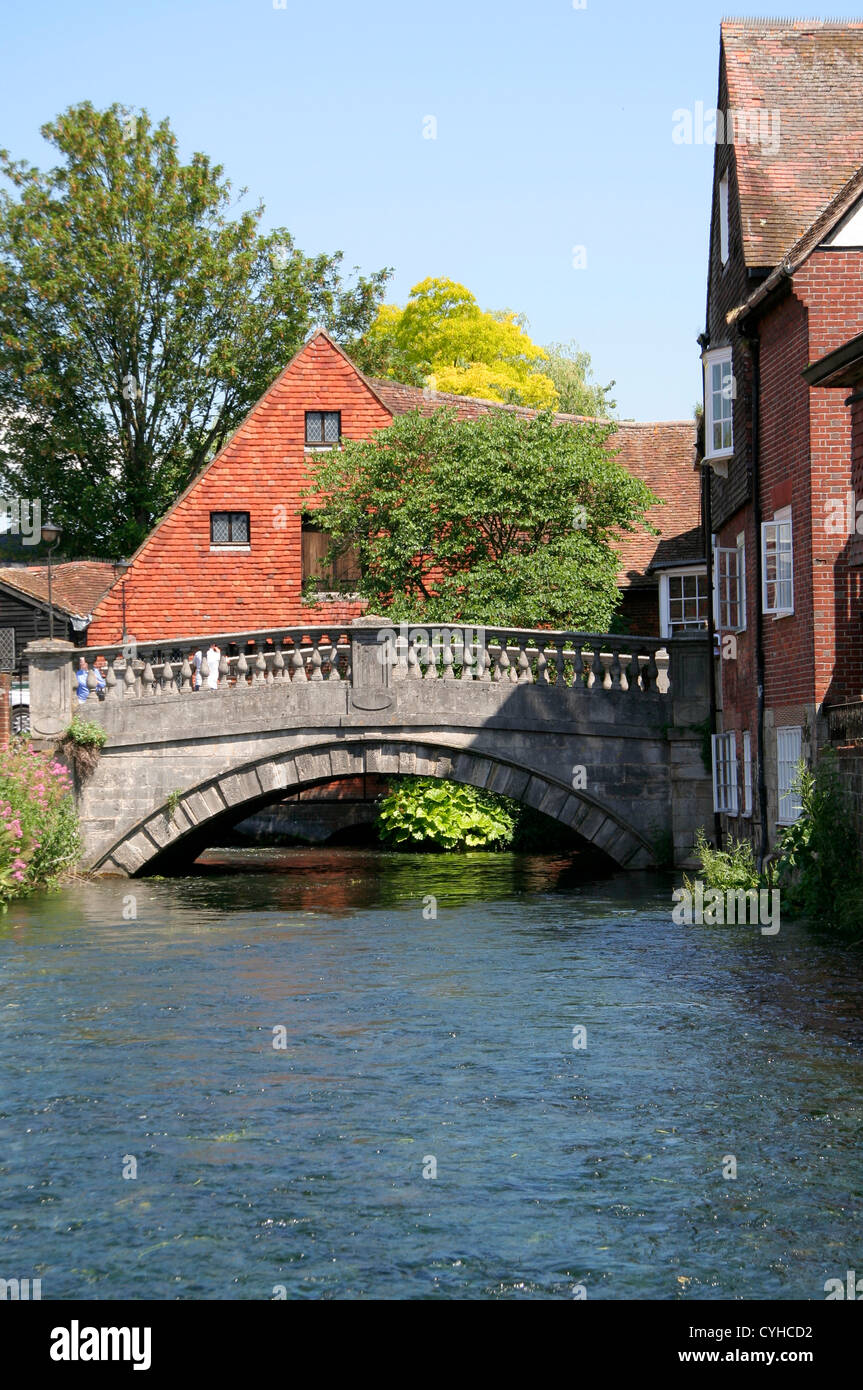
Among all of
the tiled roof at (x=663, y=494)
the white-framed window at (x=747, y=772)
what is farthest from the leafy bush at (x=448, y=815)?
the white-framed window at (x=747, y=772)

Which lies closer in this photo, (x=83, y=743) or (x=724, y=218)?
(x=724, y=218)

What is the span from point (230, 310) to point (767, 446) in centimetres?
2475

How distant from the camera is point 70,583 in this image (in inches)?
1593

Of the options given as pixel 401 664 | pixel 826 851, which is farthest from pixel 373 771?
pixel 826 851

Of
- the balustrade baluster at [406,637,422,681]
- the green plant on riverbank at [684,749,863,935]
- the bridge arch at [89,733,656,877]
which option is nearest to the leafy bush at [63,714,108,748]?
the bridge arch at [89,733,656,877]

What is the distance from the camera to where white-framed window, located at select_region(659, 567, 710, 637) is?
31.3 m

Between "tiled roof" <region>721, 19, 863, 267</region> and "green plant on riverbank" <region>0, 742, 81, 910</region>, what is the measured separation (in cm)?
1190

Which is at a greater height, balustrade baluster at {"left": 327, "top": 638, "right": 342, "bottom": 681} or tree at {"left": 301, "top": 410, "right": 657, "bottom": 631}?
tree at {"left": 301, "top": 410, "right": 657, "bottom": 631}

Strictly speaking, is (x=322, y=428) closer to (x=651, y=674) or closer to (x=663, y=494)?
(x=663, y=494)

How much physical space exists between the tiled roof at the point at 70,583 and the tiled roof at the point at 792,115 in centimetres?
2103

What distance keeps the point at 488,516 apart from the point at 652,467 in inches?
347

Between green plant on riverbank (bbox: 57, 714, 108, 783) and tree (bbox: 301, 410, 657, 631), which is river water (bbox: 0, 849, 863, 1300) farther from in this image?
tree (bbox: 301, 410, 657, 631)

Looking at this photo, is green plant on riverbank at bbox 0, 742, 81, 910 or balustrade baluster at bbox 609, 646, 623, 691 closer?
green plant on riverbank at bbox 0, 742, 81, 910

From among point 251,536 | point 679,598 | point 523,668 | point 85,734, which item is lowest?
point 85,734
